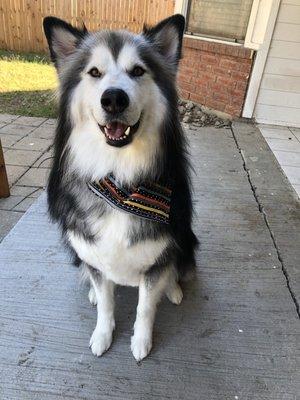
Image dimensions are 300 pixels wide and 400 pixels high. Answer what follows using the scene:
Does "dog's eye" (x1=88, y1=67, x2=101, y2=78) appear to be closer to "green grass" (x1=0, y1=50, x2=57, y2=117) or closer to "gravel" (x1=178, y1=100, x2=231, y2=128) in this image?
"green grass" (x1=0, y1=50, x2=57, y2=117)

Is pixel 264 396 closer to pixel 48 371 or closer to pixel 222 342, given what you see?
pixel 222 342

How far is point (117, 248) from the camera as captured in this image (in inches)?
65.1

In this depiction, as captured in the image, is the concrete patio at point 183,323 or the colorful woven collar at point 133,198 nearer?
the colorful woven collar at point 133,198

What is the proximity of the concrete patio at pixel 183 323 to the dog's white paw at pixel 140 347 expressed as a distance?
0.04 metres

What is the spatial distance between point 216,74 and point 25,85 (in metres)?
3.55

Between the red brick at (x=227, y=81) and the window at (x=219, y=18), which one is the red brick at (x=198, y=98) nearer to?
the red brick at (x=227, y=81)

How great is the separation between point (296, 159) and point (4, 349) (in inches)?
144

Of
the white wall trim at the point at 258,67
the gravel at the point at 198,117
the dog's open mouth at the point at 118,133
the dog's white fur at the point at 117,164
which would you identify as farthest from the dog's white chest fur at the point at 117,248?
the white wall trim at the point at 258,67

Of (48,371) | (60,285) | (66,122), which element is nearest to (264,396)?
(48,371)

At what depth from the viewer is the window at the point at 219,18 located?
4949 mm

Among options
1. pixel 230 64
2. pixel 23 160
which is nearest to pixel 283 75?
pixel 230 64

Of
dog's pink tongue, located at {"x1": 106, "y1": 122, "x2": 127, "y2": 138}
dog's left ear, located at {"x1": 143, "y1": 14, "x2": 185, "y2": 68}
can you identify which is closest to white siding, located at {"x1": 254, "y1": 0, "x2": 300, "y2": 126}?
dog's left ear, located at {"x1": 143, "y1": 14, "x2": 185, "y2": 68}

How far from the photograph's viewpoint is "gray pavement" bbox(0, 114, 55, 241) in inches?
125

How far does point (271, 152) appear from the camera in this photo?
14.4ft
